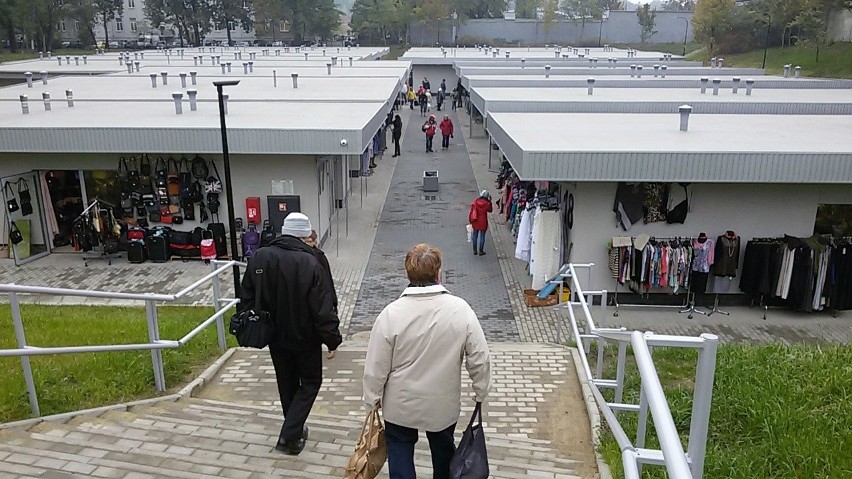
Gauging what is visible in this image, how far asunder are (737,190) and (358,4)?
8804 centimetres

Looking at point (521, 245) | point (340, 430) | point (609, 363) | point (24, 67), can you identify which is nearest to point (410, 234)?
point (521, 245)

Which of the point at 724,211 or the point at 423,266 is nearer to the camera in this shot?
the point at 423,266

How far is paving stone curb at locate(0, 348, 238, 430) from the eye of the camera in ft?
15.9

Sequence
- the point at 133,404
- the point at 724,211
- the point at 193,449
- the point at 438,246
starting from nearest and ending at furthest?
the point at 193,449 → the point at 133,404 → the point at 724,211 → the point at 438,246

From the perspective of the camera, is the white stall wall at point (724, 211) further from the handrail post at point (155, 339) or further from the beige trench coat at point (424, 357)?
the beige trench coat at point (424, 357)

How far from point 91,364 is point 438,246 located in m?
9.17

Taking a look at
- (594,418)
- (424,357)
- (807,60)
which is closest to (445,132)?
(594,418)

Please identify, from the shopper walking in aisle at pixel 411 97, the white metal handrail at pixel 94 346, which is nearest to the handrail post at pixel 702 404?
the white metal handrail at pixel 94 346

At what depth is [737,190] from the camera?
37.2 ft

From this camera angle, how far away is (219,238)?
13844 mm

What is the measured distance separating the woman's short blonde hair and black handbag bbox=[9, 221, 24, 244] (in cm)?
1279

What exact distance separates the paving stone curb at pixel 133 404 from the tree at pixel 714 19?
60.7 m

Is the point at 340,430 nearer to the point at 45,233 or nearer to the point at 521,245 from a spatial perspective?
Result: the point at 521,245

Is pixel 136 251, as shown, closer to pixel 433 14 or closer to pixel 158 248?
pixel 158 248
